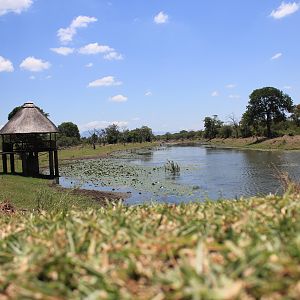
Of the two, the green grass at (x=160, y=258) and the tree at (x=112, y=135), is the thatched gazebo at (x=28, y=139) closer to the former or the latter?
the green grass at (x=160, y=258)

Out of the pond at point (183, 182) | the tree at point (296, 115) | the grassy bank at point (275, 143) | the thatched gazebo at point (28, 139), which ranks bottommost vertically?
the pond at point (183, 182)

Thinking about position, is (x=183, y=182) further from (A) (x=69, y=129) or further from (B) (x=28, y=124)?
(A) (x=69, y=129)

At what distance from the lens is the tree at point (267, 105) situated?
84375 mm

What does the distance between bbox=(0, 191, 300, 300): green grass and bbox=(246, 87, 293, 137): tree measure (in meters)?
84.6

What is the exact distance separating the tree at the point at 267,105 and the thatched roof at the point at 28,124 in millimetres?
59137

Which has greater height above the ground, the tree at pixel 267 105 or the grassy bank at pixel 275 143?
the tree at pixel 267 105

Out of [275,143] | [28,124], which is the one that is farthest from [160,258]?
[275,143]

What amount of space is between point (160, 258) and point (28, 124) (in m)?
30.9

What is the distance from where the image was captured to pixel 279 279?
5.35 feet

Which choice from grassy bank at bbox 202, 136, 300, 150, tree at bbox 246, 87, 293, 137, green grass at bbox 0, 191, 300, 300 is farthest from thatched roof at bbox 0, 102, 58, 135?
tree at bbox 246, 87, 293, 137

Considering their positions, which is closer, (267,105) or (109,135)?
(267,105)

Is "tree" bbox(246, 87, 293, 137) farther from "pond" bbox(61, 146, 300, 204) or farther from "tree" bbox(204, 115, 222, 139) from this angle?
"pond" bbox(61, 146, 300, 204)

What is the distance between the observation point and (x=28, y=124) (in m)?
31.4

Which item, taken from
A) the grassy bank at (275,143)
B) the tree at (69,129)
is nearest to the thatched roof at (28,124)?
the grassy bank at (275,143)
